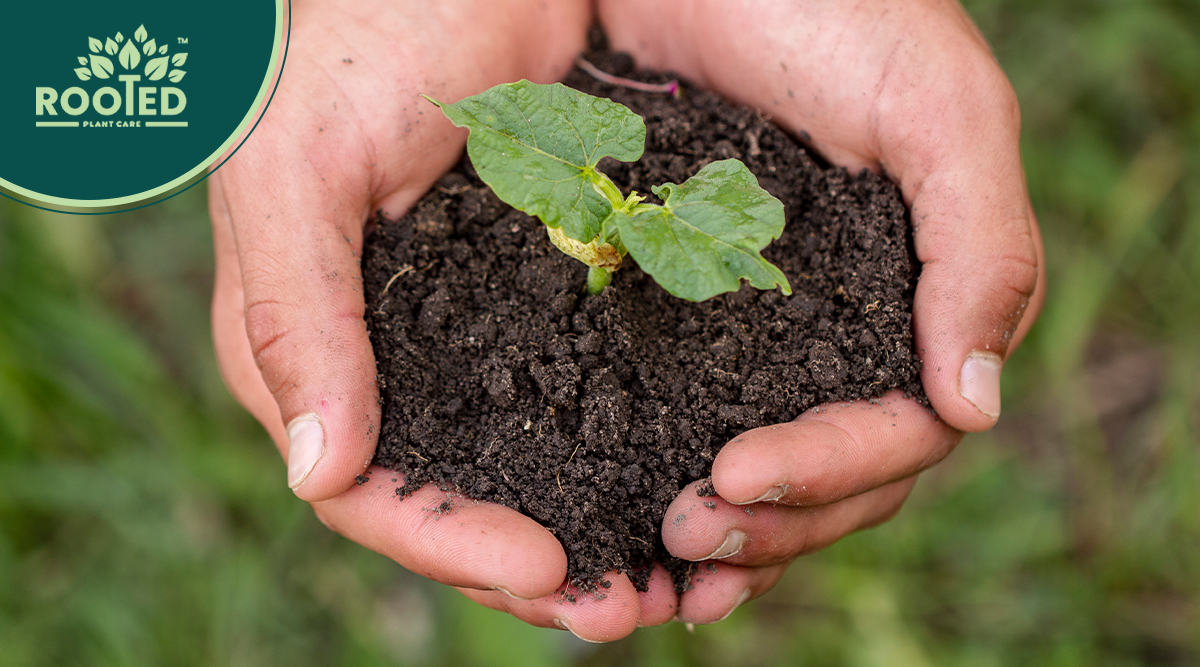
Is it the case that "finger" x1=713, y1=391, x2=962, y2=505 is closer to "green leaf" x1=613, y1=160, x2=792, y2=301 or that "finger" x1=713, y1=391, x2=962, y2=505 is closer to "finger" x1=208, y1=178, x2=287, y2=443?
"green leaf" x1=613, y1=160, x2=792, y2=301

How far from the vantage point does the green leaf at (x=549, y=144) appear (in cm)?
208

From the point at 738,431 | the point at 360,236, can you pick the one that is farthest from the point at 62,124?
the point at 738,431

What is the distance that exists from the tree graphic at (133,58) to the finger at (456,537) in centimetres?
157

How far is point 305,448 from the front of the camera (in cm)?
223

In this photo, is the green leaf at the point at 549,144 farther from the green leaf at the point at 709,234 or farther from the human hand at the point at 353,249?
the human hand at the point at 353,249

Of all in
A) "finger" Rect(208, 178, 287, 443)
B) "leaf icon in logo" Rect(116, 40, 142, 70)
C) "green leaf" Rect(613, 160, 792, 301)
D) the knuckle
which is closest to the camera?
"green leaf" Rect(613, 160, 792, 301)

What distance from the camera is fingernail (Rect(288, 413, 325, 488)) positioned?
2.21 metres

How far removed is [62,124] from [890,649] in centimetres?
368

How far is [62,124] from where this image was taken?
279 cm

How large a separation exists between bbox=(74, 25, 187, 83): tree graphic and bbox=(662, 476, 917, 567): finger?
2193 millimetres

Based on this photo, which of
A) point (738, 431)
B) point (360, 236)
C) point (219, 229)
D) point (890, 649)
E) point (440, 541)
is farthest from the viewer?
point (890, 649)

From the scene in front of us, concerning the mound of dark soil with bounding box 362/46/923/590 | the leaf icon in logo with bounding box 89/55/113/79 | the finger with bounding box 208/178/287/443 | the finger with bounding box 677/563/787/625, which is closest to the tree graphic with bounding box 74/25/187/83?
the leaf icon in logo with bounding box 89/55/113/79

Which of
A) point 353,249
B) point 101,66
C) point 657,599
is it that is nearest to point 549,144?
point 353,249

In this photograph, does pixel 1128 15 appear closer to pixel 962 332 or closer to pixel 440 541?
pixel 962 332
